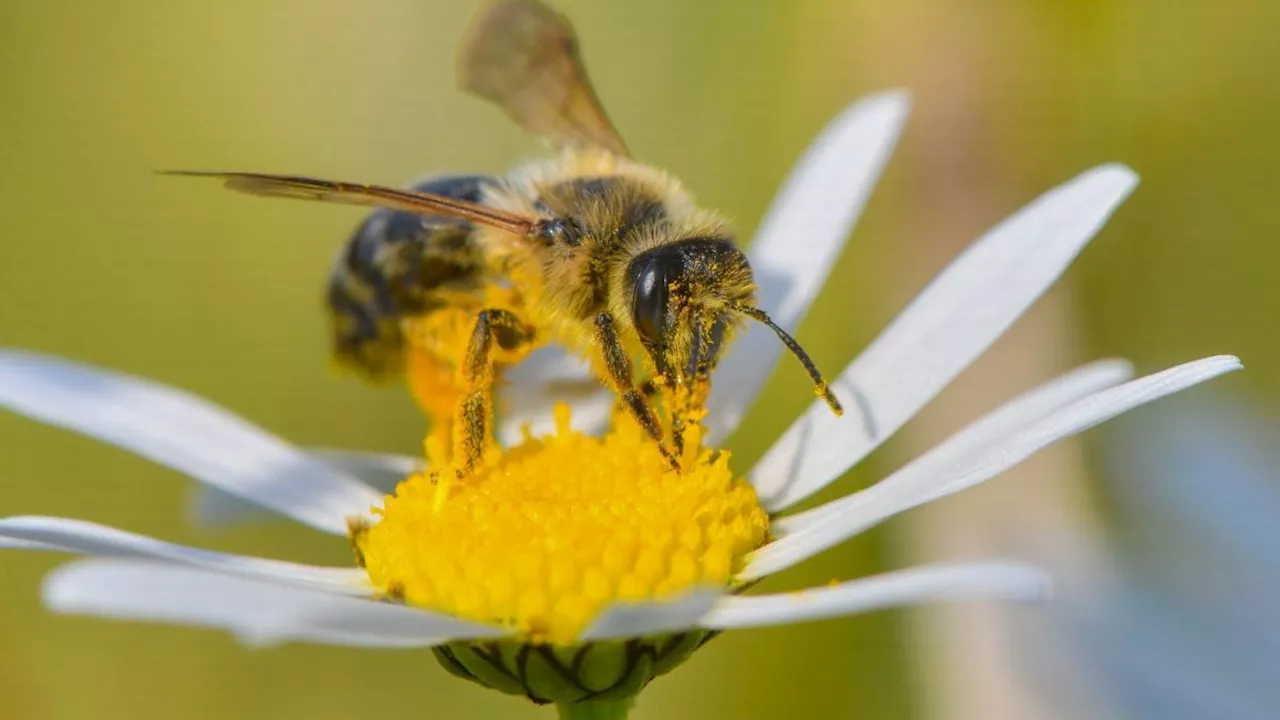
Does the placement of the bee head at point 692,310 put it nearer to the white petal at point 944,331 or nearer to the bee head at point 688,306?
the bee head at point 688,306

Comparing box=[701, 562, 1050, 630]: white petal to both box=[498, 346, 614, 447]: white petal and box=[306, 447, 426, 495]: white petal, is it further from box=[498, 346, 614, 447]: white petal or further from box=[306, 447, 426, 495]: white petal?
box=[306, 447, 426, 495]: white petal

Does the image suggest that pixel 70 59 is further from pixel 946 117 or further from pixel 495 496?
pixel 495 496

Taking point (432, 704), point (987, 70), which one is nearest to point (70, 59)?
point (432, 704)

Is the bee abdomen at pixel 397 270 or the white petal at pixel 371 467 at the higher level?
the bee abdomen at pixel 397 270

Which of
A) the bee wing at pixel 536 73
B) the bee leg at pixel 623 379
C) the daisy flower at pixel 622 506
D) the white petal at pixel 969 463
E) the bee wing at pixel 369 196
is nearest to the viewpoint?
the daisy flower at pixel 622 506

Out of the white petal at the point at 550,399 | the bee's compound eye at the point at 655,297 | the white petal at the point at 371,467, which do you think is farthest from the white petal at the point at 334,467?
the bee's compound eye at the point at 655,297

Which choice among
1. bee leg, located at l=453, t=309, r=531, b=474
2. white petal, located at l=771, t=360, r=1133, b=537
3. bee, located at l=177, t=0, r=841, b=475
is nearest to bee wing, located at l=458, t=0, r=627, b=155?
bee, located at l=177, t=0, r=841, b=475
